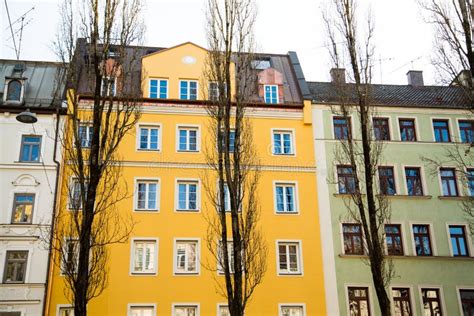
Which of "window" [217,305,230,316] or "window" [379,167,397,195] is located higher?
"window" [379,167,397,195]

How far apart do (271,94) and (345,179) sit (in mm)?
5789

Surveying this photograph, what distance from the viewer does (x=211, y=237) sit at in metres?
23.1

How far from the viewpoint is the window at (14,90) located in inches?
1012

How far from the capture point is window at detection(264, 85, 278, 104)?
27.4 m

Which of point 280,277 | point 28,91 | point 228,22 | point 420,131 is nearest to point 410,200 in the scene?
point 420,131

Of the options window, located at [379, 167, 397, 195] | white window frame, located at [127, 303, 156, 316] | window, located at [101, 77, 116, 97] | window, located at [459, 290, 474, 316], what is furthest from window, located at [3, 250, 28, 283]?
window, located at [459, 290, 474, 316]

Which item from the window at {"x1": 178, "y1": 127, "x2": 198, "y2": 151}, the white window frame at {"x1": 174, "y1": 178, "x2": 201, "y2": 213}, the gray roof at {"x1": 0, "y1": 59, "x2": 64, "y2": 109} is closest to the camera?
the white window frame at {"x1": 174, "y1": 178, "x2": 201, "y2": 213}

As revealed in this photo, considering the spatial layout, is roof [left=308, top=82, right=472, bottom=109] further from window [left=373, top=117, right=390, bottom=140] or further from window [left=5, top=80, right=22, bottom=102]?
window [left=5, top=80, right=22, bottom=102]

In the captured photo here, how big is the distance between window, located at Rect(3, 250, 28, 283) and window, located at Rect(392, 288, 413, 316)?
52.7 feet

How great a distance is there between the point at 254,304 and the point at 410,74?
17.5 metres

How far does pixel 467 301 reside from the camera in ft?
79.3

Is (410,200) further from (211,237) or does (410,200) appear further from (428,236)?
(211,237)

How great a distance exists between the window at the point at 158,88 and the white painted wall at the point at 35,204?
4.90 metres

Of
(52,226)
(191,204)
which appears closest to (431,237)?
(191,204)
